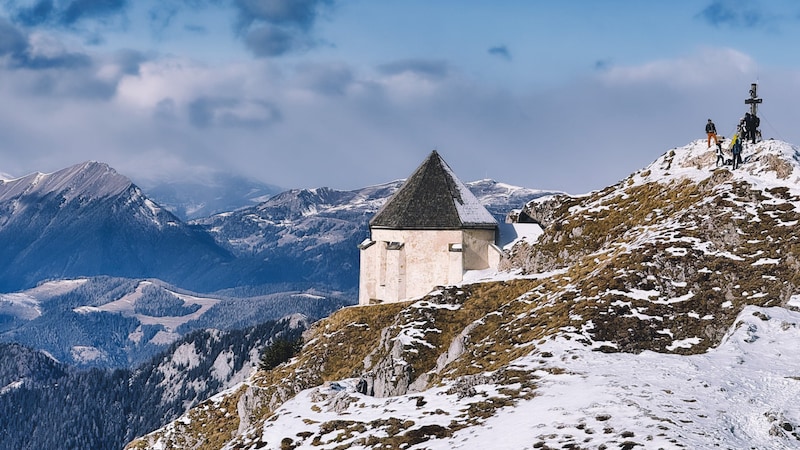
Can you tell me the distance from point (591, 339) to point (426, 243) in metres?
34.0

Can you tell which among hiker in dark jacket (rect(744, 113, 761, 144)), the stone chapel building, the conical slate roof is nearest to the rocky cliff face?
hiker in dark jacket (rect(744, 113, 761, 144))

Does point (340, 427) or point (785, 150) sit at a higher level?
point (785, 150)

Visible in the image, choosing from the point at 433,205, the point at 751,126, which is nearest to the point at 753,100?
the point at 751,126

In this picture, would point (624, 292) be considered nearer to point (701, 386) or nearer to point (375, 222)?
point (701, 386)

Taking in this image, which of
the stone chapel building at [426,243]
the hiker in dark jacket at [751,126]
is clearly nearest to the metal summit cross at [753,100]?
the hiker in dark jacket at [751,126]

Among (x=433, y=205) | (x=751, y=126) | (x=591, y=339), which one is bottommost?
(x=591, y=339)

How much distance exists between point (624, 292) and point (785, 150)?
1703 cm

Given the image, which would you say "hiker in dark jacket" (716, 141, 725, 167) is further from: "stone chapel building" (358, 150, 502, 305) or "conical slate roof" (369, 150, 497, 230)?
"conical slate roof" (369, 150, 497, 230)

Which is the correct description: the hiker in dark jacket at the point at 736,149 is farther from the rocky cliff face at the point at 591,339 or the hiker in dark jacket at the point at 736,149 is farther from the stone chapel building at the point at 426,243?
the stone chapel building at the point at 426,243

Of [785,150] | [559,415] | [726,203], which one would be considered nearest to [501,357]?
[559,415]

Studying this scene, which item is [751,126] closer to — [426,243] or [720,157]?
[720,157]

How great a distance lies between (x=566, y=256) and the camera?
5662cm

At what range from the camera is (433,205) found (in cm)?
7144

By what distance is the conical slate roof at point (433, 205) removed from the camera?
2761 inches
